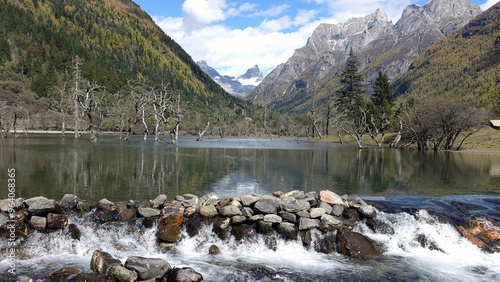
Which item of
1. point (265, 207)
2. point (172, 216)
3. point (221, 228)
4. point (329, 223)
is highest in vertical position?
point (265, 207)

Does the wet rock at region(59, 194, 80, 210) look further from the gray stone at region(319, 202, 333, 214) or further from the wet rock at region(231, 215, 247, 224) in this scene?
the gray stone at region(319, 202, 333, 214)

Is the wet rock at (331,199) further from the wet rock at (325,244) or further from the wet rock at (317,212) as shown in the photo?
the wet rock at (325,244)

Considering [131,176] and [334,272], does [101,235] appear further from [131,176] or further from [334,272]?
[131,176]

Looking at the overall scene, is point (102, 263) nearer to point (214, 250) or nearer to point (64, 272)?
point (64, 272)

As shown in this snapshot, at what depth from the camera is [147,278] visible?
8.45 metres

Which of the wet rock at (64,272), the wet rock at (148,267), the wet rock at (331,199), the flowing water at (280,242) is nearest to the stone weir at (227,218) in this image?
the wet rock at (331,199)

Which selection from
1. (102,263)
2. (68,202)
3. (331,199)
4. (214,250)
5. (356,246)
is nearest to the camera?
(102,263)

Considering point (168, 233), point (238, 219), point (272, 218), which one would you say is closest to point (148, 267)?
point (168, 233)

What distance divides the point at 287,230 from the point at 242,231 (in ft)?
6.29

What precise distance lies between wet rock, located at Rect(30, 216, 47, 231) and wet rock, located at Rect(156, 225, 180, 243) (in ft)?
14.4

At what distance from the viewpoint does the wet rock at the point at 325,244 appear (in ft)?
38.0

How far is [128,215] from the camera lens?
12320mm

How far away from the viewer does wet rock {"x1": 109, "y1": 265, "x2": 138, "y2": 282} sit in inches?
324

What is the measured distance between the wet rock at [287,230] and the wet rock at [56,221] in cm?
875
